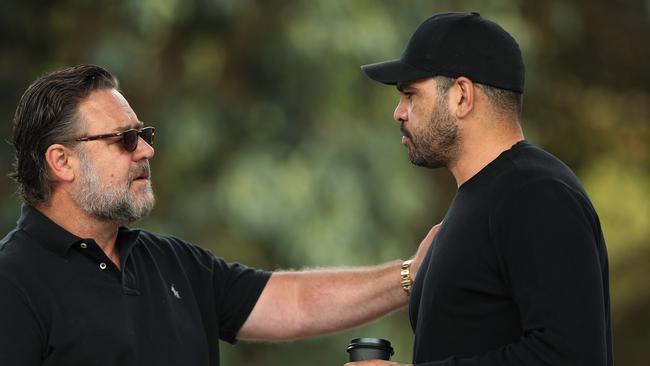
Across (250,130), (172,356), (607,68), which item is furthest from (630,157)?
(172,356)

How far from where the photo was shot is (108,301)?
3402 millimetres

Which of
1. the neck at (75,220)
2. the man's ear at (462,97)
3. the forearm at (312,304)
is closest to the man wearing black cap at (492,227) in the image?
the man's ear at (462,97)

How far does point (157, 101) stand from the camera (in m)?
8.35

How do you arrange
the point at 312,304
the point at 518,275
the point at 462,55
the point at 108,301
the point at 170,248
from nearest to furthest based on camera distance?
the point at 518,275
the point at 462,55
the point at 108,301
the point at 170,248
the point at 312,304

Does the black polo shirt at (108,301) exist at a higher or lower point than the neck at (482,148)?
lower

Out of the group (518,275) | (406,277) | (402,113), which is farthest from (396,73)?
(406,277)

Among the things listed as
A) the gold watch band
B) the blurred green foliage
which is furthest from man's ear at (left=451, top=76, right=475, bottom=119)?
the blurred green foliage

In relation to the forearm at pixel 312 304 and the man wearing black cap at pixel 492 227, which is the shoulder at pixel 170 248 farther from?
the man wearing black cap at pixel 492 227

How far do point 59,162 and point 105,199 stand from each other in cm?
16

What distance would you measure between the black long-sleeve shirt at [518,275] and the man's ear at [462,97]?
133 mm

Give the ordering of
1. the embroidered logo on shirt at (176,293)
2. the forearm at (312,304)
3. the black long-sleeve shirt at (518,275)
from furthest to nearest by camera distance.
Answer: the forearm at (312,304) < the embroidered logo on shirt at (176,293) < the black long-sleeve shirt at (518,275)

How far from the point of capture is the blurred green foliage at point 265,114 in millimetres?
7906

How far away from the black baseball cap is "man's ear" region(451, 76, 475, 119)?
0.02m

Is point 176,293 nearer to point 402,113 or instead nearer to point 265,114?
point 402,113
